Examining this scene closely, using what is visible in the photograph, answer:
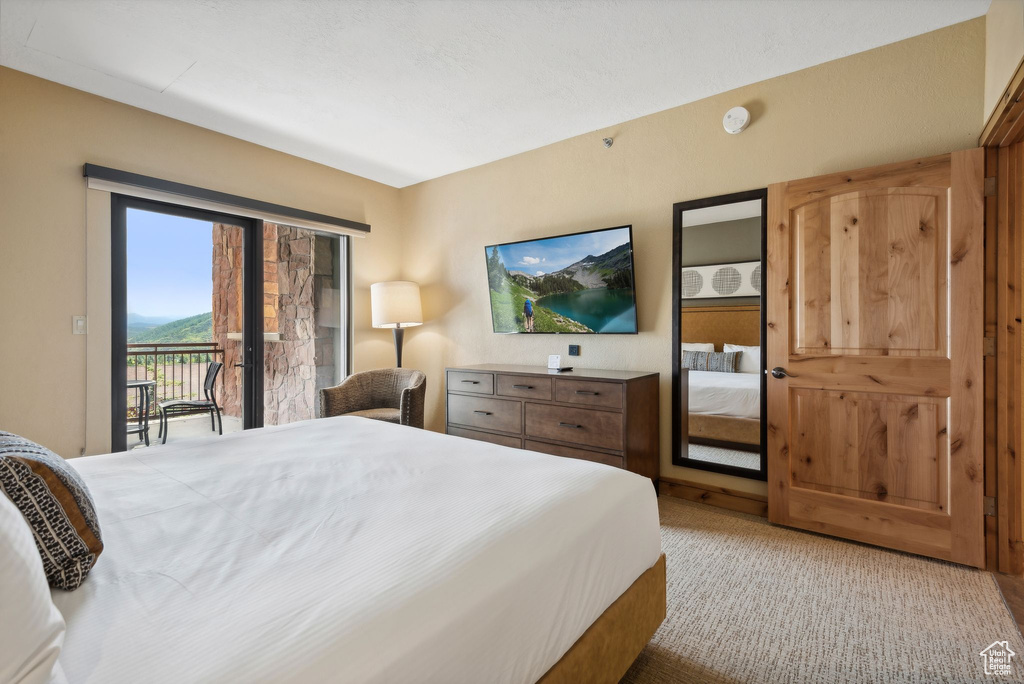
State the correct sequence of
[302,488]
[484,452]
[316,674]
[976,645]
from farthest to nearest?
1. [484,452]
2. [976,645]
3. [302,488]
4. [316,674]

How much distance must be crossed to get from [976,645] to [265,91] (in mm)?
4465

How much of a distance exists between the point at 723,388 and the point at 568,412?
40.7 inches

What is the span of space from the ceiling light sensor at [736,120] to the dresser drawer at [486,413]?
2317 mm

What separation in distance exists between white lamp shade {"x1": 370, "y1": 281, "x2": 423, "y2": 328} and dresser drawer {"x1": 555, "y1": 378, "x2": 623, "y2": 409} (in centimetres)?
182

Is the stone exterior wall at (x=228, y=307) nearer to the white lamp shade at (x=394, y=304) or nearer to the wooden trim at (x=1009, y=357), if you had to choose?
the white lamp shade at (x=394, y=304)

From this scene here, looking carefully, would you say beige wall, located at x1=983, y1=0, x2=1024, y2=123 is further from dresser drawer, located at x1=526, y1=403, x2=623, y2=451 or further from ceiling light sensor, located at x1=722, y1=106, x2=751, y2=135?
dresser drawer, located at x1=526, y1=403, x2=623, y2=451

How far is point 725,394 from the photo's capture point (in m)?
3.12

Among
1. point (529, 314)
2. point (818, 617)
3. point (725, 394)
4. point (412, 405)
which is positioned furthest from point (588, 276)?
point (818, 617)

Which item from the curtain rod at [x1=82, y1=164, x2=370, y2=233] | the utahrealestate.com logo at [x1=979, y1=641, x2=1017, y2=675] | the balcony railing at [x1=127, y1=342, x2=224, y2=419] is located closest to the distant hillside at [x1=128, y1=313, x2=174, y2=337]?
the balcony railing at [x1=127, y1=342, x2=224, y2=419]

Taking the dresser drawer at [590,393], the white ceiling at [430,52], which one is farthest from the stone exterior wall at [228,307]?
the dresser drawer at [590,393]

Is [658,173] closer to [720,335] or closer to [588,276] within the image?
[588,276]

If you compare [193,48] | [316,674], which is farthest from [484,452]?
[193,48]

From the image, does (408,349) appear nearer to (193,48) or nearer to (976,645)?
(193,48)

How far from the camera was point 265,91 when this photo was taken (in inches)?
120
